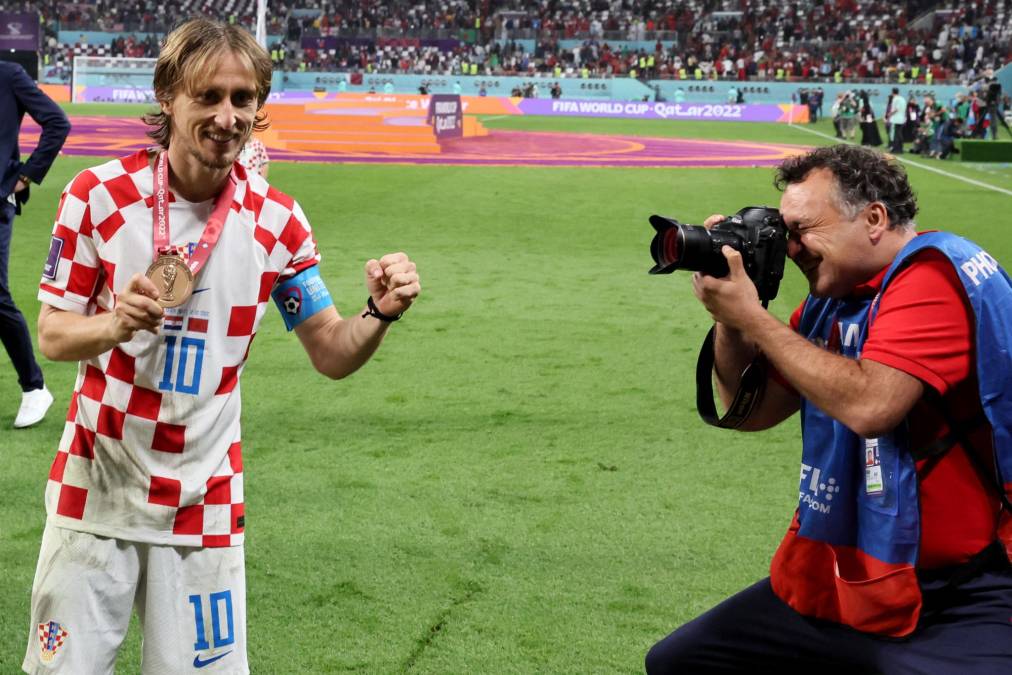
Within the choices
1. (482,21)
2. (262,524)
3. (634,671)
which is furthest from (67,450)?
(482,21)

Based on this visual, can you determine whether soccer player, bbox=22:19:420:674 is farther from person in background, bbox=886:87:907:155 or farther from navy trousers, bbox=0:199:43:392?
person in background, bbox=886:87:907:155

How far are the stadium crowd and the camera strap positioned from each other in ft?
159

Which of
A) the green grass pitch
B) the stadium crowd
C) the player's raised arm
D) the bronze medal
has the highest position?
the stadium crowd

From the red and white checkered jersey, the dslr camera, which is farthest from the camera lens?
the red and white checkered jersey

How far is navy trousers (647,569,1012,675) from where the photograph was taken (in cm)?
258

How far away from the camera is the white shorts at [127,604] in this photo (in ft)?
8.90

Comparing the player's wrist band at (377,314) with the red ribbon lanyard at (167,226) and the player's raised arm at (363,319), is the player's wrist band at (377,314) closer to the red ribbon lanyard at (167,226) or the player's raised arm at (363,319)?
the player's raised arm at (363,319)

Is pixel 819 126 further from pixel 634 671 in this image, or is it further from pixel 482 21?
pixel 634 671

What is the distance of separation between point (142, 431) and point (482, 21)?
57888 millimetres

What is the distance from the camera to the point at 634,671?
415 cm

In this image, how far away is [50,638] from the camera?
272 cm

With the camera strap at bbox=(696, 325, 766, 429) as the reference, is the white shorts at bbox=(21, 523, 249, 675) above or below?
below

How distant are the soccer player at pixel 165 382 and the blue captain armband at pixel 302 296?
16 centimetres

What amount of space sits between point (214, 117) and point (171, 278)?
391 mm
